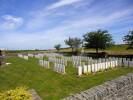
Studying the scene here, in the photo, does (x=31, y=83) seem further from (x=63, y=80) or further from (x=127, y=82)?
(x=127, y=82)

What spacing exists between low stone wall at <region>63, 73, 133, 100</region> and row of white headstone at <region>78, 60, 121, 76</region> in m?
11.5

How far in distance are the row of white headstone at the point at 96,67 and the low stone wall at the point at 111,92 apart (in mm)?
11458

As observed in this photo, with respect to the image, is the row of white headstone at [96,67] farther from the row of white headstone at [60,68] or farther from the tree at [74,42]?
the tree at [74,42]

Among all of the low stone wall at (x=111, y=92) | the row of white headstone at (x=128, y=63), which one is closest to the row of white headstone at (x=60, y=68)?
the row of white headstone at (x=128, y=63)

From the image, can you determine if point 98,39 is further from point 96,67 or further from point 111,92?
point 111,92

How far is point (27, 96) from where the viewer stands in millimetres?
8945

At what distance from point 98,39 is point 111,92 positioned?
46906mm

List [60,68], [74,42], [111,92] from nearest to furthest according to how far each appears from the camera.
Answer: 1. [111,92]
2. [60,68]
3. [74,42]

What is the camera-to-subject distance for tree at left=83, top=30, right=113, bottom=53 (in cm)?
5553

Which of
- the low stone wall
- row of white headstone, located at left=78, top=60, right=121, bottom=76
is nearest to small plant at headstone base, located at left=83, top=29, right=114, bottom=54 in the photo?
row of white headstone, located at left=78, top=60, right=121, bottom=76

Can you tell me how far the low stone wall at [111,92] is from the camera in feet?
26.3

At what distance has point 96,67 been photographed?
2467 centimetres

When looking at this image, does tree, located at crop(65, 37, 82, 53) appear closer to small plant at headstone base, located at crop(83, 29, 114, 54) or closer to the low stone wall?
small plant at headstone base, located at crop(83, 29, 114, 54)

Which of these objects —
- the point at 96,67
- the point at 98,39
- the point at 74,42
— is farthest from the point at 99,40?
the point at 96,67
